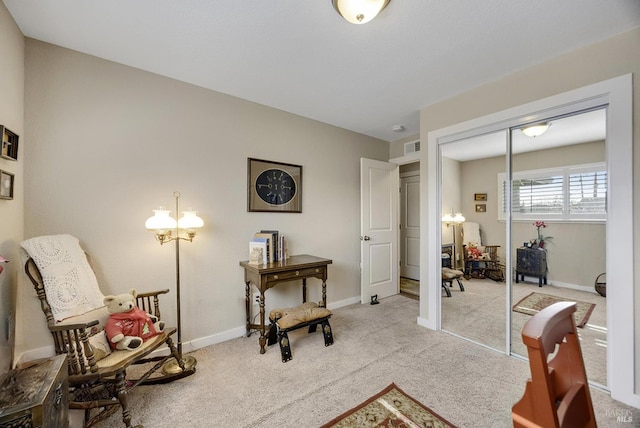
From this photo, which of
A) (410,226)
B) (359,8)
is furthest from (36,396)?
(410,226)

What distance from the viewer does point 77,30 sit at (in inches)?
69.7

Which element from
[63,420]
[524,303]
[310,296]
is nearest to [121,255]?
[63,420]

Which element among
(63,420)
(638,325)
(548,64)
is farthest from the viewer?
(548,64)

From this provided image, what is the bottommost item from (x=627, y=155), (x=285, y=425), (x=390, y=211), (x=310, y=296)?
(x=285, y=425)

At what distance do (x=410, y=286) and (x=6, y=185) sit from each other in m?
4.74

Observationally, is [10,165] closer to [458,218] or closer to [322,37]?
[322,37]

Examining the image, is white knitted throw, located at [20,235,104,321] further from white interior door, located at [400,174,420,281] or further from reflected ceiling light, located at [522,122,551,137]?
white interior door, located at [400,174,420,281]

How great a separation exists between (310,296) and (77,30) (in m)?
3.16

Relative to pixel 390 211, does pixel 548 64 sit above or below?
above

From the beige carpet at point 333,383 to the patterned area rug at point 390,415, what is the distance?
5cm

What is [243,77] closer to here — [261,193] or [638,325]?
[261,193]

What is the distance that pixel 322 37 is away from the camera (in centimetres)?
182

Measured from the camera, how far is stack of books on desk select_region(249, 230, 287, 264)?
263 cm

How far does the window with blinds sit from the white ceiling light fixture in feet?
6.12
